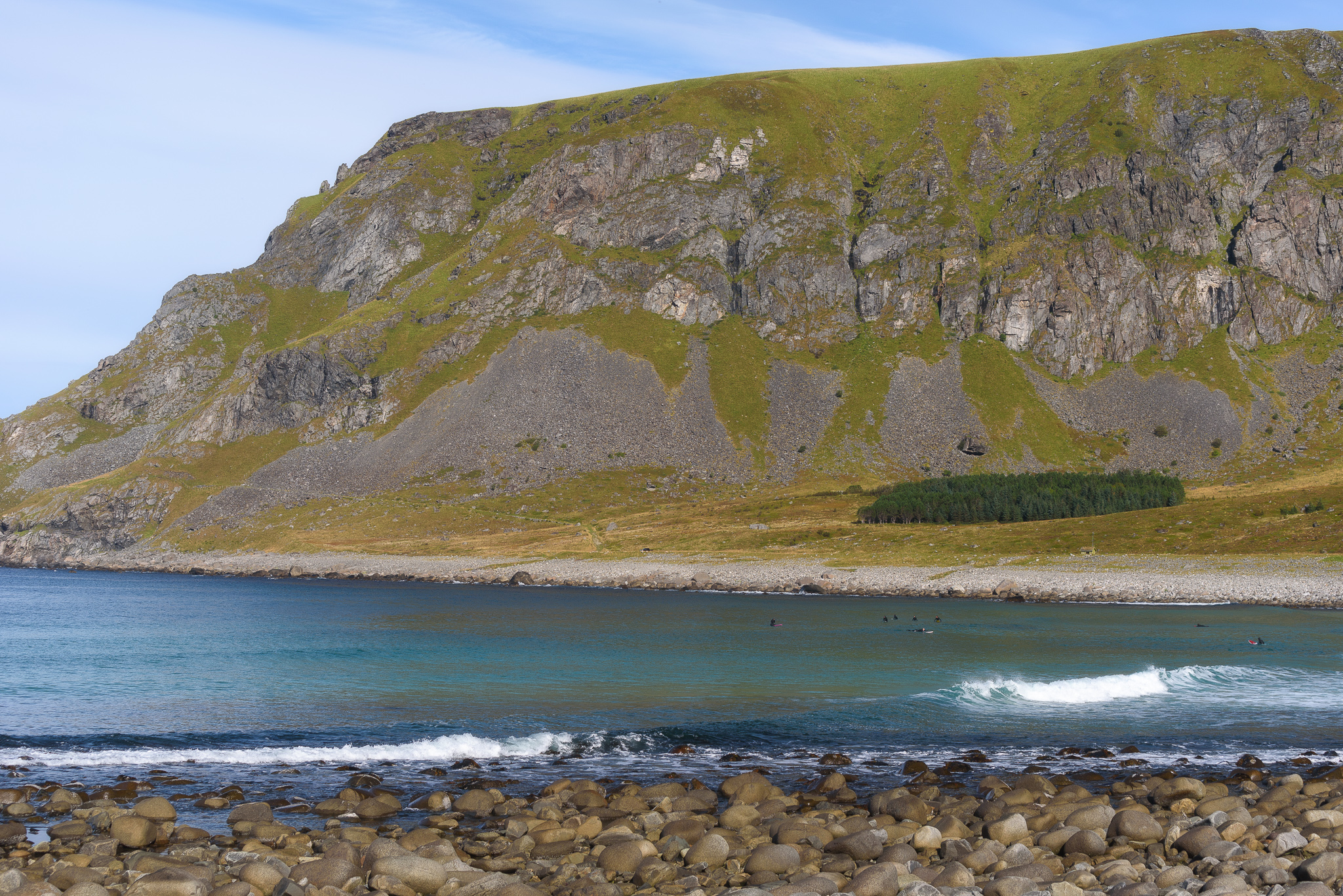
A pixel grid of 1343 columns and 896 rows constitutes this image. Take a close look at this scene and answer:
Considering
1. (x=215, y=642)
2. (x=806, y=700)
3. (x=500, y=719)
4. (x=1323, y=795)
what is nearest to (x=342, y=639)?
(x=215, y=642)

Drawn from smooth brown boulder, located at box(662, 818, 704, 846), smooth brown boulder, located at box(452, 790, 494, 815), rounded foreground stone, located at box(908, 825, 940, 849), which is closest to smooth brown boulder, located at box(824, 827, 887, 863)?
rounded foreground stone, located at box(908, 825, 940, 849)

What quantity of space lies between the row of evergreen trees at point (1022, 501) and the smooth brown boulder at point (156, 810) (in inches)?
4799

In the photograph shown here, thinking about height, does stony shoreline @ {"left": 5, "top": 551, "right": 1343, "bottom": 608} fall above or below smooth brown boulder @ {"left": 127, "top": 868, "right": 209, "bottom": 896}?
below

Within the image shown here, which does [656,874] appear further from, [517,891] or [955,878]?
[955,878]

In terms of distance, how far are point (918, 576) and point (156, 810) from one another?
298 feet

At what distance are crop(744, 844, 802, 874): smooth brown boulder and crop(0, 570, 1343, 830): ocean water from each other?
7.68m

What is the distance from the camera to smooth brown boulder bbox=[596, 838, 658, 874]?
17.6 metres

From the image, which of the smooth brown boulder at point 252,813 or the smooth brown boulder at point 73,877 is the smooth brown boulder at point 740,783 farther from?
the smooth brown boulder at point 73,877

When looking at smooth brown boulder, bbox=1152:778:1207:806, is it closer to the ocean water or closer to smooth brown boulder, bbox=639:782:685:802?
the ocean water

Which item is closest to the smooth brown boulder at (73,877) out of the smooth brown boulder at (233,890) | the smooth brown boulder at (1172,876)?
the smooth brown boulder at (233,890)

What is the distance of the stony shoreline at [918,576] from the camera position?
84.2m

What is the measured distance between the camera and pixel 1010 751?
96.5 ft

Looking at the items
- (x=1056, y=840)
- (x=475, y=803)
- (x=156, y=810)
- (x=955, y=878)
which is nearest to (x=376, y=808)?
(x=475, y=803)

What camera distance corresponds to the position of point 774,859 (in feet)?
58.2
